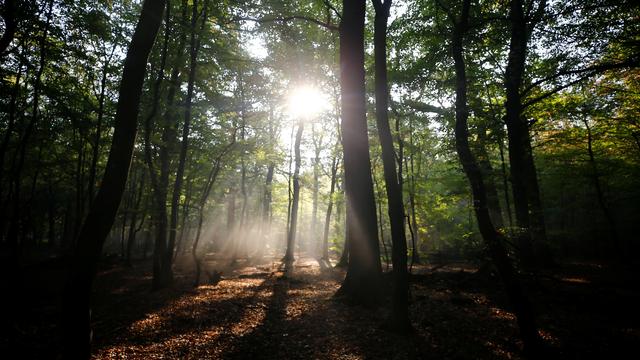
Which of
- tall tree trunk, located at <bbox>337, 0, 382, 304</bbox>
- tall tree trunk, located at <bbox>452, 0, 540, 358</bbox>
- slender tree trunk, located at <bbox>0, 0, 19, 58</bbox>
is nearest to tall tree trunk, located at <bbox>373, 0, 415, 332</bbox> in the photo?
tall tree trunk, located at <bbox>452, 0, 540, 358</bbox>

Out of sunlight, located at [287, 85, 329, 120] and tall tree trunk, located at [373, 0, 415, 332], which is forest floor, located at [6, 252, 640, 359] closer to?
tall tree trunk, located at [373, 0, 415, 332]

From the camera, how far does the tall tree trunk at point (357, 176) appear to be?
31.4 feet

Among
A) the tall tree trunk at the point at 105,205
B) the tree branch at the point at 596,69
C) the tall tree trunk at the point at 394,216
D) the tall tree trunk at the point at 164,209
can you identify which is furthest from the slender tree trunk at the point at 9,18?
the tree branch at the point at 596,69

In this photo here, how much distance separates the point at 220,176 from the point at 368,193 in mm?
24148

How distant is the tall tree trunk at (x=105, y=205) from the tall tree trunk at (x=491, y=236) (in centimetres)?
687

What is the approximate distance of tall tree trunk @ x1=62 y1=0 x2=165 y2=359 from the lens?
510 cm

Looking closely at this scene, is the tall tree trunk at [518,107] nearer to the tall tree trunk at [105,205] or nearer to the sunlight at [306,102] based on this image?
the tall tree trunk at [105,205]

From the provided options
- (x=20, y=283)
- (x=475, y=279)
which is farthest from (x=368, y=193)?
(x=20, y=283)

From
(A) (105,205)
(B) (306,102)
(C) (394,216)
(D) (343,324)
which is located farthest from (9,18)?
(B) (306,102)

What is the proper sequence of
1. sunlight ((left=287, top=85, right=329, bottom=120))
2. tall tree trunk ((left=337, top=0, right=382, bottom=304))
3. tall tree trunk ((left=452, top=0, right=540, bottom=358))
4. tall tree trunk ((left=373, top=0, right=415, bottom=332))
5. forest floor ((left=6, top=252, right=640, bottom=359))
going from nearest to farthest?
tall tree trunk ((left=452, top=0, right=540, bottom=358)) < forest floor ((left=6, top=252, right=640, bottom=359)) < tall tree trunk ((left=373, top=0, right=415, bottom=332)) < tall tree trunk ((left=337, top=0, right=382, bottom=304)) < sunlight ((left=287, top=85, right=329, bottom=120))

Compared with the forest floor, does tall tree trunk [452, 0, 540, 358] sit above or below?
above

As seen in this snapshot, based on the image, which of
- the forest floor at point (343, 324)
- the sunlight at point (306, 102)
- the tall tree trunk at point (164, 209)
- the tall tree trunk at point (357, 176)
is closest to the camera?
the forest floor at point (343, 324)

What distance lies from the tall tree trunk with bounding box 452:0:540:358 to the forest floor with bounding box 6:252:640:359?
0.67 meters

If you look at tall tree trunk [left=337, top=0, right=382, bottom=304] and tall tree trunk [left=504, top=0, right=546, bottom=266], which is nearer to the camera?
tall tree trunk [left=504, top=0, right=546, bottom=266]
